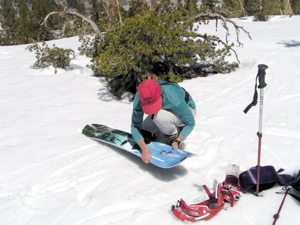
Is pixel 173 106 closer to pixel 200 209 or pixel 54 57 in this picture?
pixel 200 209

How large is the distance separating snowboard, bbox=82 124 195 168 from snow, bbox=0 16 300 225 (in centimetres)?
14

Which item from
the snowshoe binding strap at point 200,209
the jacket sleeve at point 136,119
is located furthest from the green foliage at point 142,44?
the snowshoe binding strap at point 200,209

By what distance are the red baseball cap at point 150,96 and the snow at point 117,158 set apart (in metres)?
0.90

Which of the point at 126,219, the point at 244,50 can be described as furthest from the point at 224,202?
the point at 244,50

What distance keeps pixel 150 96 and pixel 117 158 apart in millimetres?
1220

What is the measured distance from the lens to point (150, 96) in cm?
249

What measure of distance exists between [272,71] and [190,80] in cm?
258

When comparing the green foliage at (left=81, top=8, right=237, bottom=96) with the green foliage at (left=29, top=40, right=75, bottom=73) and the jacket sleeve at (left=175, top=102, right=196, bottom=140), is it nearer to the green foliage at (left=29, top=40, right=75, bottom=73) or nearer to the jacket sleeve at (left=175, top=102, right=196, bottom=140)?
the jacket sleeve at (left=175, top=102, right=196, bottom=140)

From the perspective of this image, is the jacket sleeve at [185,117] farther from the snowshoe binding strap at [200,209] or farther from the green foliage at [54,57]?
the green foliage at [54,57]

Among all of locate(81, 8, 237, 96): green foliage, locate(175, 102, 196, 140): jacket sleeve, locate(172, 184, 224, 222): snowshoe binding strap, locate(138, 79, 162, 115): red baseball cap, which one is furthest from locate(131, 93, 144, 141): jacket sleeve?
locate(81, 8, 237, 96): green foliage

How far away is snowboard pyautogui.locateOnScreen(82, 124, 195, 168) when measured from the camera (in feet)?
9.03

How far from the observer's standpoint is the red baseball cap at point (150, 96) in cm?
249

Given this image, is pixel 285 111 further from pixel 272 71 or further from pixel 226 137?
pixel 272 71

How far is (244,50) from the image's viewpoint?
10047 mm
